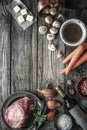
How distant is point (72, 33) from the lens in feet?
8.37

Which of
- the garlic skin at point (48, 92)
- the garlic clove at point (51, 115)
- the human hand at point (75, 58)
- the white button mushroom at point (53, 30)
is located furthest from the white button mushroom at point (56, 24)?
the garlic clove at point (51, 115)

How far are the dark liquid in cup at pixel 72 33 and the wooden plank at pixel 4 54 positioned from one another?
0.28 m

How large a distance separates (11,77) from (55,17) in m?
0.35

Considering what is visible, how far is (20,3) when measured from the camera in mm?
2598

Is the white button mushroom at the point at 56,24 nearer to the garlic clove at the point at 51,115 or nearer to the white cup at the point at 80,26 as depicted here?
the white cup at the point at 80,26

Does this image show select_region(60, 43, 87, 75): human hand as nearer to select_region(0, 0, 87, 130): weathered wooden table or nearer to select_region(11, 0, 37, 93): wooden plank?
select_region(0, 0, 87, 130): weathered wooden table

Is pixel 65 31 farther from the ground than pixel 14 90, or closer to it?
farther from the ground

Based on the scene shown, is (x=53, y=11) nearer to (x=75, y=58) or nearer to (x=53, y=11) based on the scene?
(x=53, y=11)

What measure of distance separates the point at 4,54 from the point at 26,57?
107mm

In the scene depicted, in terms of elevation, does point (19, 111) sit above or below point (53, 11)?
below

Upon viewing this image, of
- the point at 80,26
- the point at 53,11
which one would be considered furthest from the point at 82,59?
the point at 53,11

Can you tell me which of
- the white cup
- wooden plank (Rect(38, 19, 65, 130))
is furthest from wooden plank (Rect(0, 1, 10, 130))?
the white cup

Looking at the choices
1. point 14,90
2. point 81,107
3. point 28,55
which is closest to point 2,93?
point 14,90

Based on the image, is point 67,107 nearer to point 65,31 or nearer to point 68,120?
point 68,120
